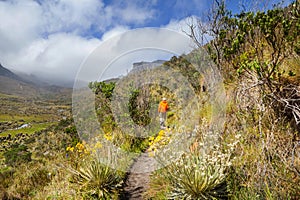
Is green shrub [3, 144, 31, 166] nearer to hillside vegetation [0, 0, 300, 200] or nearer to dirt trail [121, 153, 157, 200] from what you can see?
hillside vegetation [0, 0, 300, 200]

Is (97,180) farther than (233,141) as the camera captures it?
Yes

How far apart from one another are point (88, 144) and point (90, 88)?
1528mm

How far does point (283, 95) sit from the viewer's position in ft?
16.5

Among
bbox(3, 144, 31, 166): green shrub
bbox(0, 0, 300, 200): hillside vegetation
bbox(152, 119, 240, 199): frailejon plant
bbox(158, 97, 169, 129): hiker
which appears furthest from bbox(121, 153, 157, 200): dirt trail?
bbox(3, 144, 31, 166): green shrub

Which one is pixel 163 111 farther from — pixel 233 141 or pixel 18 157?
pixel 18 157

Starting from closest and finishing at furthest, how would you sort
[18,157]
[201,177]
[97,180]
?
[201,177]
[97,180]
[18,157]

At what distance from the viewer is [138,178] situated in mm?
6188

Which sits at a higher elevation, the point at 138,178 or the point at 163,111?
the point at 163,111

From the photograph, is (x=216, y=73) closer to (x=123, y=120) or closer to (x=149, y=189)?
(x=123, y=120)

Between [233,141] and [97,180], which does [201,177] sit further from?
[97,180]

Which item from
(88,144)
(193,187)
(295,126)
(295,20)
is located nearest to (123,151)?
(88,144)

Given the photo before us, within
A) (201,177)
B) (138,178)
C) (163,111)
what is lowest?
(138,178)

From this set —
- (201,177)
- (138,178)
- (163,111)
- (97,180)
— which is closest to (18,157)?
(163,111)

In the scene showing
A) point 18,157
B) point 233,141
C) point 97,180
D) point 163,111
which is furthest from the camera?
point 18,157
